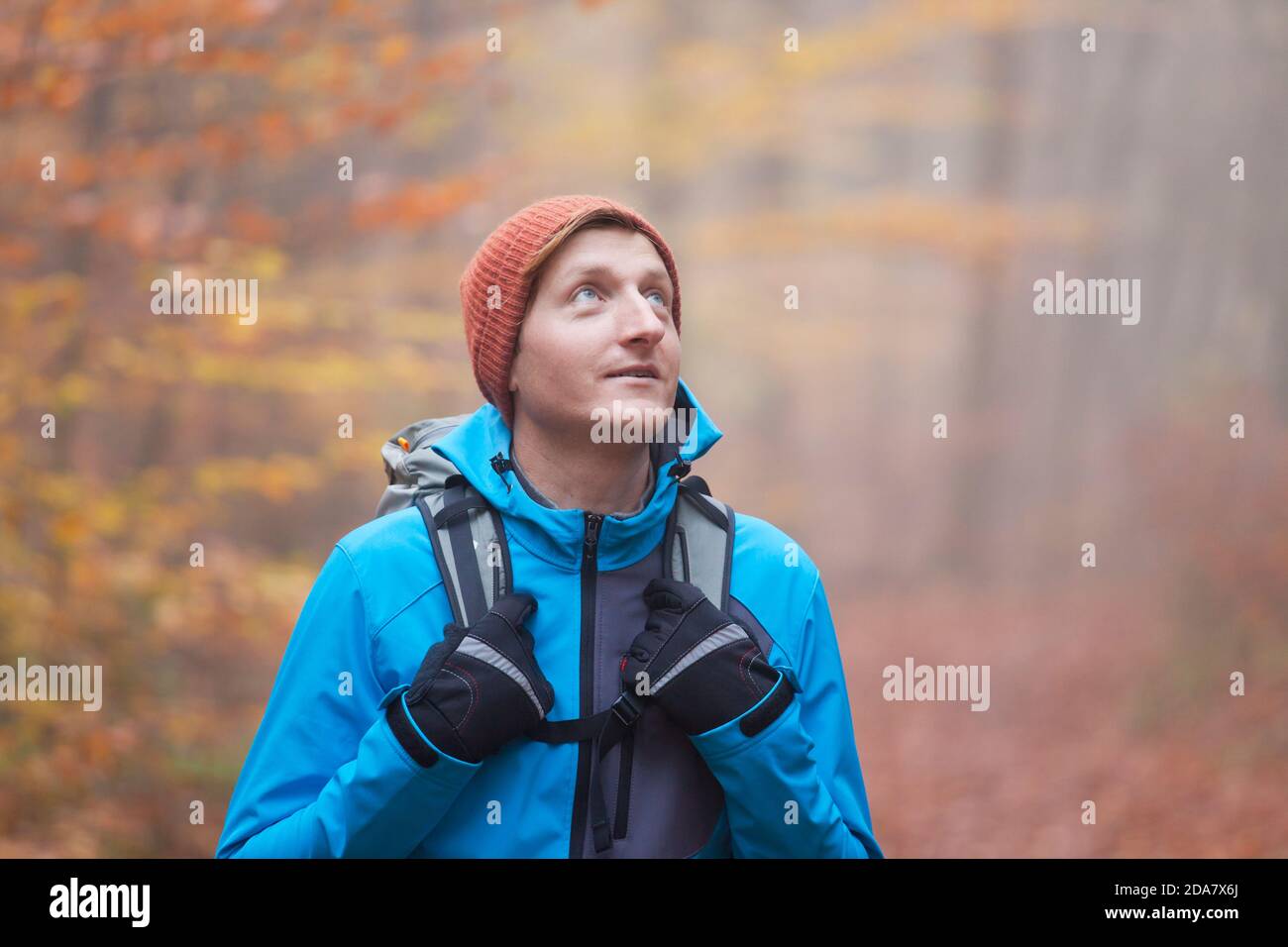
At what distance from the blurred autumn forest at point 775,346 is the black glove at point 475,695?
5.18 m

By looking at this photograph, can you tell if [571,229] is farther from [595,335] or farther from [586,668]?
[586,668]

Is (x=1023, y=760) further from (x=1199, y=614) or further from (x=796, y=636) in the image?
(x=796, y=636)

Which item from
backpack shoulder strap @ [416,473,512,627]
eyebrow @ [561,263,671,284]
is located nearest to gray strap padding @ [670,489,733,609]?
backpack shoulder strap @ [416,473,512,627]

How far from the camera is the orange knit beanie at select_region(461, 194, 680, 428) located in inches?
81.7

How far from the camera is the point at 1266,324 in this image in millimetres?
9469

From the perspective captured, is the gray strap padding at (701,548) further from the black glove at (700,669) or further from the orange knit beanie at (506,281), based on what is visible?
the orange knit beanie at (506,281)

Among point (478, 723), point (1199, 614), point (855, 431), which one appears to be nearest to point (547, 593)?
point (478, 723)

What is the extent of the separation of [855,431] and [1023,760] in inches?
134

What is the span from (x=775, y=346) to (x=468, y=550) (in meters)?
8.38

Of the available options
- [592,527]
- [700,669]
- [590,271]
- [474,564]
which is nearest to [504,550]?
[474,564]

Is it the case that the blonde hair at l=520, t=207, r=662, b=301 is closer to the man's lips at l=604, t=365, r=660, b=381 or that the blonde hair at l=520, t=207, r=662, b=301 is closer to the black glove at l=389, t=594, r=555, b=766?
the man's lips at l=604, t=365, r=660, b=381

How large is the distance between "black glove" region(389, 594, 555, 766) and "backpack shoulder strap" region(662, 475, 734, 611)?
36cm

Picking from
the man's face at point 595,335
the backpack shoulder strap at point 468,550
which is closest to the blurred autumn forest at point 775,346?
the man's face at point 595,335

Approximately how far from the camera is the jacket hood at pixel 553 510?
6.45ft
